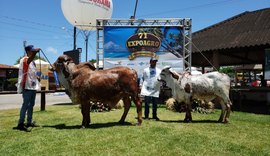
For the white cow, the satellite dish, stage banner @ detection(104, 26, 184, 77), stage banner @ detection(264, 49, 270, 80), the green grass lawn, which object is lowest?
the green grass lawn

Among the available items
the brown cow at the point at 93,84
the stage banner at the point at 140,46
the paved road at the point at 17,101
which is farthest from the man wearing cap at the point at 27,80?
the paved road at the point at 17,101

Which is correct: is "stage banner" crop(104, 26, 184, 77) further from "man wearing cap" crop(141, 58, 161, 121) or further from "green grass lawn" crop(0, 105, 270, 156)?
"green grass lawn" crop(0, 105, 270, 156)

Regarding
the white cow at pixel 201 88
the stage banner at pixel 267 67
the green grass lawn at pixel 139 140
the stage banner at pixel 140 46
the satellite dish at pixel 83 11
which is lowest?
the green grass lawn at pixel 139 140

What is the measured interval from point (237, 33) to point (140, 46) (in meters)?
4.91

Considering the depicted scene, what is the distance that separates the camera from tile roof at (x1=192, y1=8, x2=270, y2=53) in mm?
12867

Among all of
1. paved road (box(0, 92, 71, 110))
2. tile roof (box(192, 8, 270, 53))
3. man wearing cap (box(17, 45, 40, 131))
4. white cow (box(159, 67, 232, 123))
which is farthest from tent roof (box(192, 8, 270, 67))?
paved road (box(0, 92, 71, 110))

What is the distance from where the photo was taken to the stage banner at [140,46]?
14.4m

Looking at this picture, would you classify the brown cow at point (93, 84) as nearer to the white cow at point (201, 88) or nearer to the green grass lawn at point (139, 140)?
the green grass lawn at point (139, 140)

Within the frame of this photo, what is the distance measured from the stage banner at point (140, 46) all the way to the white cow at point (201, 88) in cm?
555

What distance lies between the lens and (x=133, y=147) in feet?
18.3

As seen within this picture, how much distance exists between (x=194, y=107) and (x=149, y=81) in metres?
3.14

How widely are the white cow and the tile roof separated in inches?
176

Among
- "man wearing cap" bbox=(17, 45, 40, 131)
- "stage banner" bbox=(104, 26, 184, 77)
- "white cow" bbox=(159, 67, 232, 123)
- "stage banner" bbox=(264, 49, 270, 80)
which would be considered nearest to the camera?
"man wearing cap" bbox=(17, 45, 40, 131)

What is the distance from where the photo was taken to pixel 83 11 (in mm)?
16484
